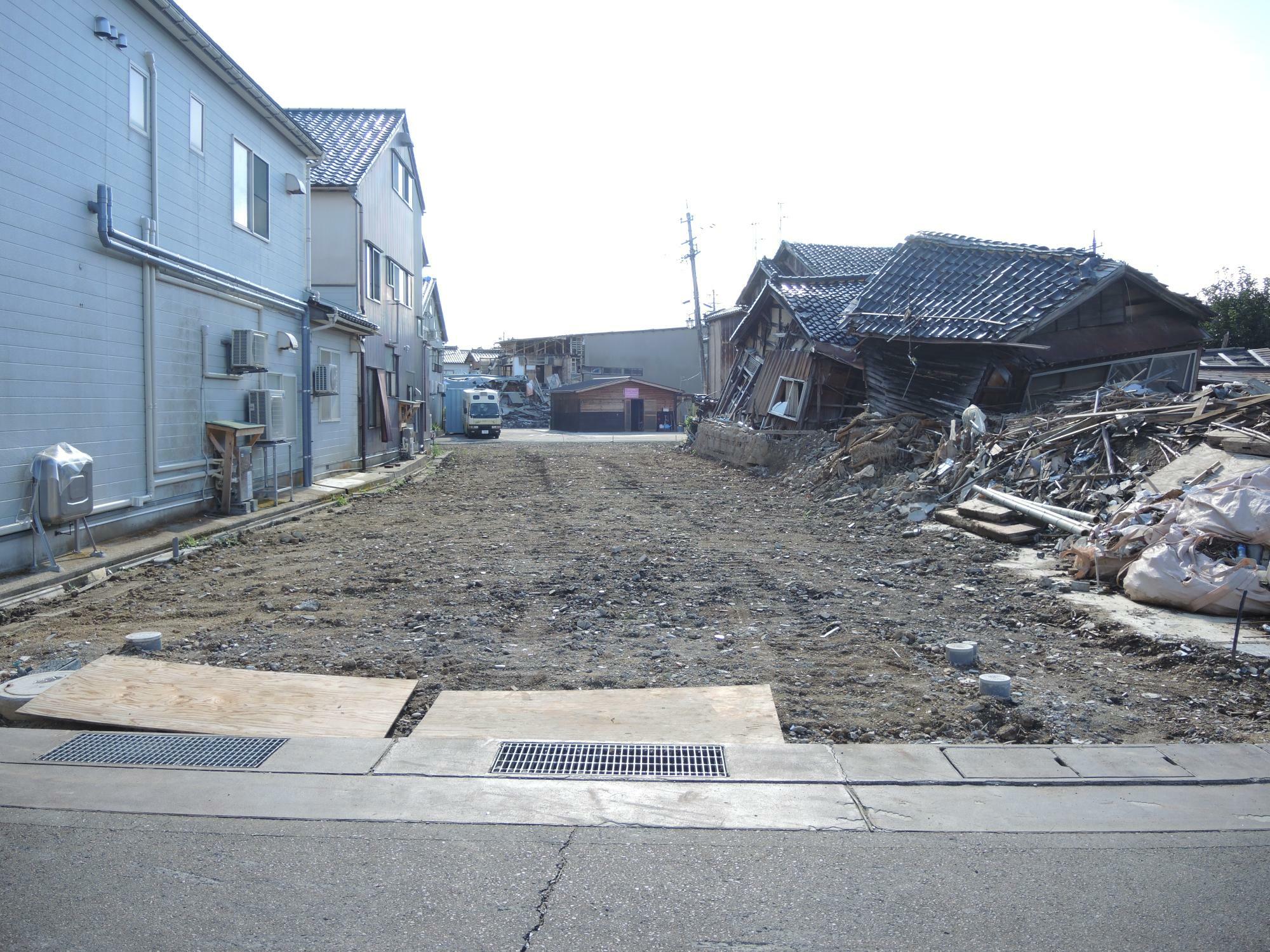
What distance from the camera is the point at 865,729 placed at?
540 centimetres

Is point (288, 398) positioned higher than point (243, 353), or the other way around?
point (243, 353)

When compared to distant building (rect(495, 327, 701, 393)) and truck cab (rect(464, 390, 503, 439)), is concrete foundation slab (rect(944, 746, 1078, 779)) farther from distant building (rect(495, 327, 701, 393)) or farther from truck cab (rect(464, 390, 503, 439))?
distant building (rect(495, 327, 701, 393))

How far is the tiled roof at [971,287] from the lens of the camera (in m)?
18.0

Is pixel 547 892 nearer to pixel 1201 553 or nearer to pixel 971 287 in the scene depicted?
pixel 1201 553

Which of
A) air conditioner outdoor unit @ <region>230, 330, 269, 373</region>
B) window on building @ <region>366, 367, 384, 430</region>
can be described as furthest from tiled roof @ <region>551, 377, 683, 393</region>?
air conditioner outdoor unit @ <region>230, 330, 269, 373</region>

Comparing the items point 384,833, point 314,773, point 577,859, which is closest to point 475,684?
point 314,773

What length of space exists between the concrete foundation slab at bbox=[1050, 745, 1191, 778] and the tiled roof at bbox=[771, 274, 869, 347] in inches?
663

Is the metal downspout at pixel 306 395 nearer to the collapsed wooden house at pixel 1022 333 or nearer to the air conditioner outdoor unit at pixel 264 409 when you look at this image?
the air conditioner outdoor unit at pixel 264 409

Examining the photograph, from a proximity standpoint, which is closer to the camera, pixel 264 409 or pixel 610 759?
pixel 610 759

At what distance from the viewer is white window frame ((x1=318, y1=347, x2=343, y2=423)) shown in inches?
744

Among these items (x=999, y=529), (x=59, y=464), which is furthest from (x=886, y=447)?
(x=59, y=464)

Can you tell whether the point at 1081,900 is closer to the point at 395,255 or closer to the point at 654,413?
the point at 395,255

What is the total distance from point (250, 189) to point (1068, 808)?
48.6 ft

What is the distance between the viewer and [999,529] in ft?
37.2
